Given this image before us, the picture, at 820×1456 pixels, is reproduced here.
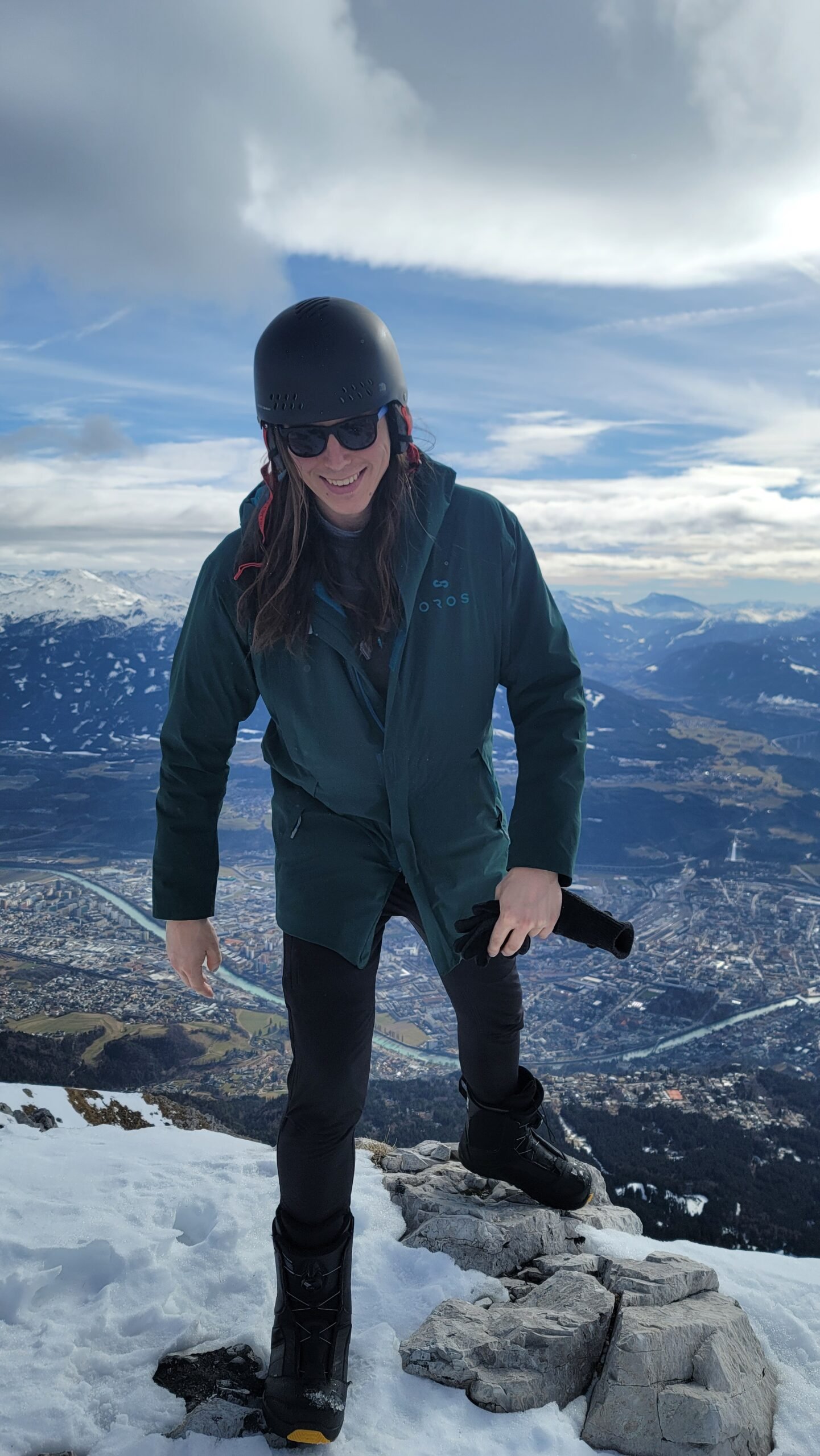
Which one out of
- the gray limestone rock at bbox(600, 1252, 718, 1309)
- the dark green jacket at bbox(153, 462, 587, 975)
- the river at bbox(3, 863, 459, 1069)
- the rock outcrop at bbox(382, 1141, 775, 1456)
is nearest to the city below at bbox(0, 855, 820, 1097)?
the river at bbox(3, 863, 459, 1069)

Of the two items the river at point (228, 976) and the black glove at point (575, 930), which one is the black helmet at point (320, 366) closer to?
the black glove at point (575, 930)

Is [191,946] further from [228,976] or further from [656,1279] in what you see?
[228,976]

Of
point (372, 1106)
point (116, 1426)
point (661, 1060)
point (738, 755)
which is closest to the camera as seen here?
point (116, 1426)

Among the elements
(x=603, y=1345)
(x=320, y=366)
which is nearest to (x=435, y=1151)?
(x=603, y=1345)

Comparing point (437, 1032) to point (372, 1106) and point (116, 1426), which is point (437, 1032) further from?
point (116, 1426)

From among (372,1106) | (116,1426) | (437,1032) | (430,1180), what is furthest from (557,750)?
(437,1032)

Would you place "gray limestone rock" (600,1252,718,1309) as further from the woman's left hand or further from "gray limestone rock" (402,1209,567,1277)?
the woman's left hand
